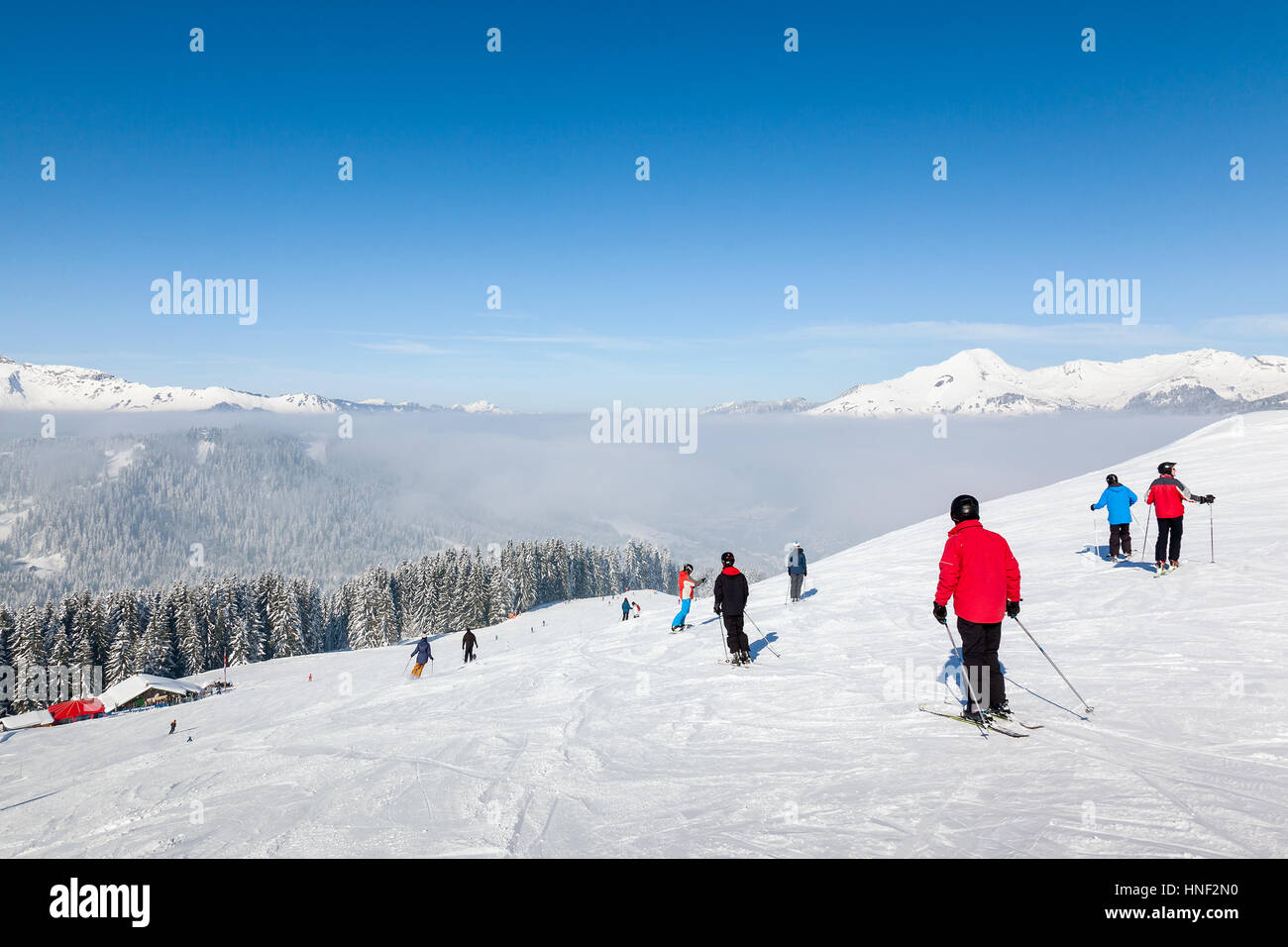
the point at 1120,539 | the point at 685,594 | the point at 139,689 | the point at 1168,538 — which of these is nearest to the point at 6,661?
the point at 139,689

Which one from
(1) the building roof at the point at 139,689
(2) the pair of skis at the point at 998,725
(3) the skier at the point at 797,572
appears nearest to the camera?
(2) the pair of skis at the point at 998,725

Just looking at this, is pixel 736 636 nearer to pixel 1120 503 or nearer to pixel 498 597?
pixel 1120 503

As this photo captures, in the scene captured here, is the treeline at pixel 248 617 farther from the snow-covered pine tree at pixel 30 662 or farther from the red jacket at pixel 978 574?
the red jacket at pixel 978 574

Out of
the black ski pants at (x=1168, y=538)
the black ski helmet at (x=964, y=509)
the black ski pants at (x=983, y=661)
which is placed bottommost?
the black ski pants at (x=983, y=661)

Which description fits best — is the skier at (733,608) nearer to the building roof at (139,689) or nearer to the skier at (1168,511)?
the skier at (1168,511)

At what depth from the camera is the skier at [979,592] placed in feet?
25.0

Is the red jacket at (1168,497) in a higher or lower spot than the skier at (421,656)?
higher

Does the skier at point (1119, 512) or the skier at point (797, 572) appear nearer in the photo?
Result: the skier at point (1119, 512)

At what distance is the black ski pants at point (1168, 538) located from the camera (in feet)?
46.1

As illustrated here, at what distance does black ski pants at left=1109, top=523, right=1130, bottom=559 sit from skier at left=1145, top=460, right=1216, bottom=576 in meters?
0.90

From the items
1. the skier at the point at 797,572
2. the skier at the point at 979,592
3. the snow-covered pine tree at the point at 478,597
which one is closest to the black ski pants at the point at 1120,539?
the skier at the point at 797,572

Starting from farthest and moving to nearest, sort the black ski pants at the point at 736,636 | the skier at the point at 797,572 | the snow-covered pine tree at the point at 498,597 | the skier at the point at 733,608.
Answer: the snow-covered pine tree at the point at 498,597, the skier at the point at 797,572, the black ski pants at the point at 736,636, the skier at the point at 733,608
